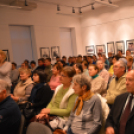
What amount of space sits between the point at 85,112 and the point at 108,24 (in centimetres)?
918

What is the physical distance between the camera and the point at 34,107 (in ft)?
9.80

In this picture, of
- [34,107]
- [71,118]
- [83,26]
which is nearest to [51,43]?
[83,26]

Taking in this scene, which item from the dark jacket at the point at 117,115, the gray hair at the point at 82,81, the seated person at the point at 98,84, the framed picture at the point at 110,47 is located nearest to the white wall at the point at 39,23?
the framed picture at the point at 110,47

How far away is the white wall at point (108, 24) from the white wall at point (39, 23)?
1.03 meters

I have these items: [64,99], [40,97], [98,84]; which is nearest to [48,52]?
[98,84]

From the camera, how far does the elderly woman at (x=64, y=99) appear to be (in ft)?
8.46

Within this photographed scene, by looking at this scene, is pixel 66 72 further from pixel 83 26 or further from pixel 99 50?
pixel 83 26

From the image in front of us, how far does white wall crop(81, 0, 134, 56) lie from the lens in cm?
955

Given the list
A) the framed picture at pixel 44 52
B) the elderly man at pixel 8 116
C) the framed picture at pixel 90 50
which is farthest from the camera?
the framed picture at pixel 90 50

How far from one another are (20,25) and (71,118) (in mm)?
7546

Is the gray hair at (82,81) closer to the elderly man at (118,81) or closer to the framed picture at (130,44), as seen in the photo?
the elderly man at (118,81)

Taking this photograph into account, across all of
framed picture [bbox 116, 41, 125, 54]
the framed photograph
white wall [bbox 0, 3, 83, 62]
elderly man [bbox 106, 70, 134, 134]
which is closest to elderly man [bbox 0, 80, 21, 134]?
elderly man [bbox 106, 70, 134, 134]

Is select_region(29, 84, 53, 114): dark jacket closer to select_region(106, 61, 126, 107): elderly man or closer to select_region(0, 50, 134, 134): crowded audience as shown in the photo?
select_region(0, 50, 134, 134): crowded audience

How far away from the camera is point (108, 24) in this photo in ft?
34.2
